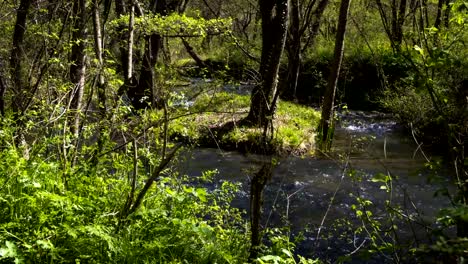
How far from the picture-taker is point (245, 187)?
28.1 feet

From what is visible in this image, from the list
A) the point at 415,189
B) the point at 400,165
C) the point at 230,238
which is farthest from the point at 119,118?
the point at 400,165

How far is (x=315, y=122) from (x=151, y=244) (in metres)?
10.8

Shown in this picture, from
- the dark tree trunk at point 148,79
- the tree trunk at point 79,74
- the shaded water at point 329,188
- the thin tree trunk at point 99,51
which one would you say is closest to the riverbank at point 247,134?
the shaded water at point 329,188

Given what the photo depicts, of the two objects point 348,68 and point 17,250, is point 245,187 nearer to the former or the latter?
point 17,250

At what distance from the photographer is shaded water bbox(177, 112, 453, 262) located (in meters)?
6.63

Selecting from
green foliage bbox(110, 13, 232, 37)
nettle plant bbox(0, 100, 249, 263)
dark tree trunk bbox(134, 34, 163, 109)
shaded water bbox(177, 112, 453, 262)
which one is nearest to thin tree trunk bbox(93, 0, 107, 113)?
dark tree trunk bbox(134, 34, 163, 109)

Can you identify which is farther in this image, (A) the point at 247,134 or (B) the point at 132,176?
(A) the point at 247,134

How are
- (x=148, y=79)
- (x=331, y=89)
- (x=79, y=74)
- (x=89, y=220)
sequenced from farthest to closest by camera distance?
(x=331, y=89) < (x=148, y=79) < (x=79, y=74) < (x=89, y=220)

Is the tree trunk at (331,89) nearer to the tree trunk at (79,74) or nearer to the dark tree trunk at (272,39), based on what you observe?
the dark tree trunk at (272,39)

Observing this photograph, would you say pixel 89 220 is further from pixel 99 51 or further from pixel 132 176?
pixel 99 51

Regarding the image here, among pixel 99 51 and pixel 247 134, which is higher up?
pixel 99 51

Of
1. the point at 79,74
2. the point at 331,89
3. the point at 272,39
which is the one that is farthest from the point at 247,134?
the point at 79,74

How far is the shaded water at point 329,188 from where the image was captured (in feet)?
21.7

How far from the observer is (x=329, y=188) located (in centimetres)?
894
